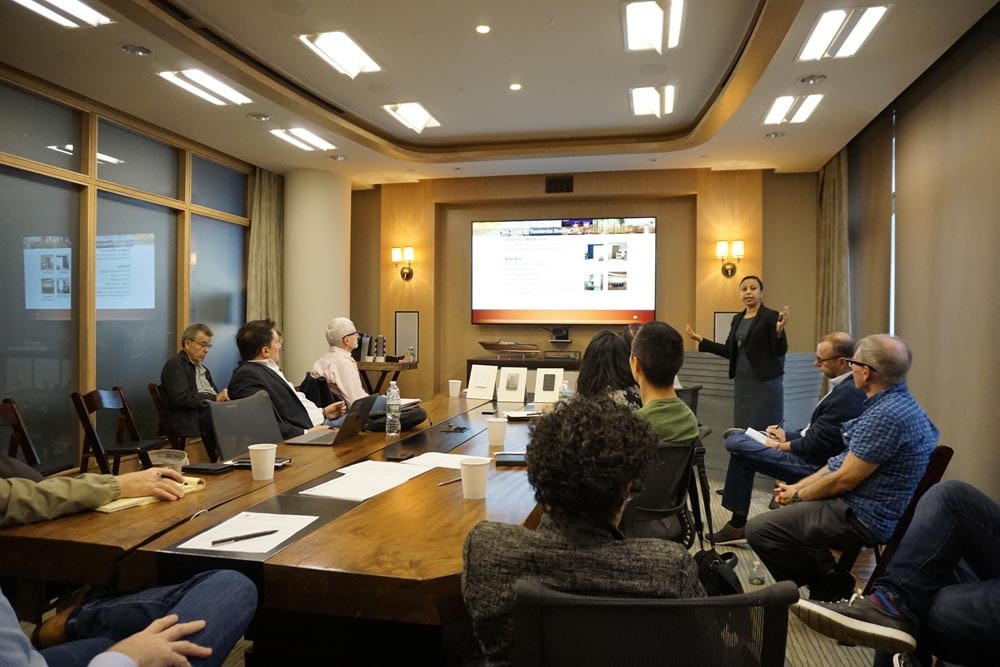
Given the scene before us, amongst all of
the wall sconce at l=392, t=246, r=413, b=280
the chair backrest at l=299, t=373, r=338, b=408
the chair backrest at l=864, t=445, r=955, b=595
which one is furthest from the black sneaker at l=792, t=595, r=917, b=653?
the wall sconce at l=392, t=246, r=413, b=280

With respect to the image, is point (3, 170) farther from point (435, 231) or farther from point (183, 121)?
point (435, 231)

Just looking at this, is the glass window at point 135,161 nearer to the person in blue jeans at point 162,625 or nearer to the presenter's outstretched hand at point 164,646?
the person in blue jeans at point 162,625

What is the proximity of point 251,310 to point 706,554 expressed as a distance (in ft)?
22.0

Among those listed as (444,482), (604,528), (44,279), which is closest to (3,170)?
(44,279)

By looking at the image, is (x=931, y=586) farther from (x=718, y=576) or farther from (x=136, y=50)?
(x=136, y=50)

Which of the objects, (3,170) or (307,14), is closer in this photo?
(307,14)

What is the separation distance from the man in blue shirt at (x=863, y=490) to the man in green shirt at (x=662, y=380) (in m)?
0.59

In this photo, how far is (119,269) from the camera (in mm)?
5746

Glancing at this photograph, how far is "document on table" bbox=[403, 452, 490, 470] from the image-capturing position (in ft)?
7.61

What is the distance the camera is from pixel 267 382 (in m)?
3.39

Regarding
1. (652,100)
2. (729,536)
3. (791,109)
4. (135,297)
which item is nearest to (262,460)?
(729,536)

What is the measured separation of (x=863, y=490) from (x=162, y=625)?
2285 millimetres

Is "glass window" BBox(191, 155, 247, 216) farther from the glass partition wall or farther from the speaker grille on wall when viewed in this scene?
the speaker grille on wall

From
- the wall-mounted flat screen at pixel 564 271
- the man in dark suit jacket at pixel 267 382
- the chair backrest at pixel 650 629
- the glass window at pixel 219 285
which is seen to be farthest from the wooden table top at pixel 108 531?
the wall-mounted flat screen at pixel 564 271
